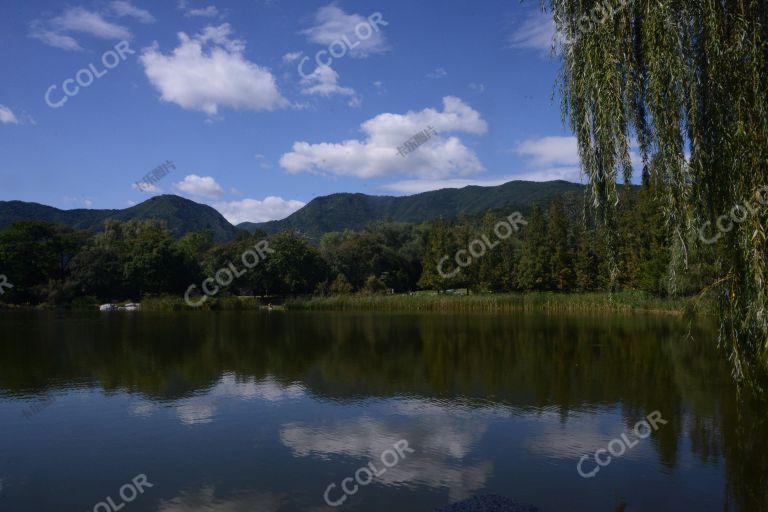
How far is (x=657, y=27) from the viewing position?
6703 millimetres

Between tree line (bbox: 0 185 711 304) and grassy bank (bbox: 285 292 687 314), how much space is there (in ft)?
9.05

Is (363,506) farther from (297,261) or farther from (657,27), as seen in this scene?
(297,261)

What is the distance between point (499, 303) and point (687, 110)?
146ft

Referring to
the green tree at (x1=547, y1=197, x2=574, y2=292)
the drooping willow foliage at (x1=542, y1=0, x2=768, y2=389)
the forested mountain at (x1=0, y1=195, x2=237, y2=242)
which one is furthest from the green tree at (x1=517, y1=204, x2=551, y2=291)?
the forested mountain at (x1=0, y1=195, x2=237, y2=242)

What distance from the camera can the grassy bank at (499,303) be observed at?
4531cm

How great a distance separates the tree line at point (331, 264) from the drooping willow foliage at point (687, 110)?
4262cm

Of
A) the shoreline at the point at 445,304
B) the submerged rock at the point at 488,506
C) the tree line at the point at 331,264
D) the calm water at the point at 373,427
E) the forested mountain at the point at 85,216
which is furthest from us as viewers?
the forested mountain at the point at 85,216

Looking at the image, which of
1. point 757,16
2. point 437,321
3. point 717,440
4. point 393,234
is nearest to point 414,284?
point 393,234

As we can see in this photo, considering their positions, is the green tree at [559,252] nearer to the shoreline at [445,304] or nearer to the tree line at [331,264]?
the tree line at [331,264]

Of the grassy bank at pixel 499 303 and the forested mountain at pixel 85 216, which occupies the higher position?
the forested mountain at pixel 85 216

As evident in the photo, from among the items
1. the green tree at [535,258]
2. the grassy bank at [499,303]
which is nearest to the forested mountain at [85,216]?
the grassy bank at [499,303]

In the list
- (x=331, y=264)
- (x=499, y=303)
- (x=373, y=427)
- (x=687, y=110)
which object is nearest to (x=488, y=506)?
(x=687, y=110)

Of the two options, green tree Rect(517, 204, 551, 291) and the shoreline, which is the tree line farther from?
the shoreline

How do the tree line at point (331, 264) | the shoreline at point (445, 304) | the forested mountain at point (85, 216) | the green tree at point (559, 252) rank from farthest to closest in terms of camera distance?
the forested mountain at point (85, 216) < the green tree at point (559, 252) < the tree line at point (331, 264) < the shoreline at point (445, 304)
